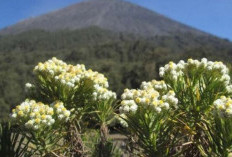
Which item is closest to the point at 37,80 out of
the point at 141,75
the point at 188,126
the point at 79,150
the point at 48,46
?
the point at 79,150

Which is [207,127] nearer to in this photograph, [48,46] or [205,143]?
[205,143]

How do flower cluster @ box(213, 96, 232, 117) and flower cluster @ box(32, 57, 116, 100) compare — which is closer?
flower cluster @ box(213, 96, 232, 117)

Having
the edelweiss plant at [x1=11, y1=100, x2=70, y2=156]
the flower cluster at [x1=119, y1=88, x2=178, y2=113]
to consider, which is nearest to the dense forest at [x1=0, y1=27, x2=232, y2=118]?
the flower cluster at [x1=119, y1=88, x2=178, y2=113]

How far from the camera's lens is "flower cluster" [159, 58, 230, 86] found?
1.75 metres

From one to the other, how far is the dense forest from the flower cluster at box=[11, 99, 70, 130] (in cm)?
137

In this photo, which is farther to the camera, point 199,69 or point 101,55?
point 101,55

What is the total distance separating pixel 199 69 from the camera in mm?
1811

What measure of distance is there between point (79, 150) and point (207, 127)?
0.97m

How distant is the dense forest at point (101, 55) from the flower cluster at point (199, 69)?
0.62 m

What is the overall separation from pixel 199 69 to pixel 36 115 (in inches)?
39.9

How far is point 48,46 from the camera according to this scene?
129 m

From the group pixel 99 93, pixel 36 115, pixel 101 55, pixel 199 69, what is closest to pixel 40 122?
pixel 36 115

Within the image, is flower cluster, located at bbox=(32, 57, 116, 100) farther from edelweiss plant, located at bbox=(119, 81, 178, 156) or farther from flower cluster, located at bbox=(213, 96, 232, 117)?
flower cluster, located at bbox=(213, 96, 232, 117)

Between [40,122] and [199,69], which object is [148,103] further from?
[40,122]
